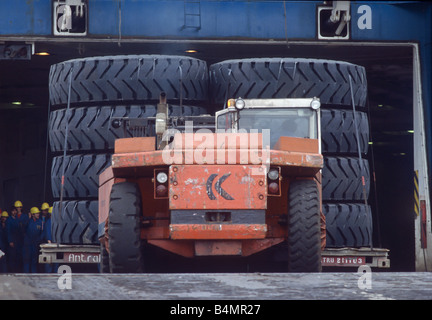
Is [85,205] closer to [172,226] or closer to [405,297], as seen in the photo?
[172,226]

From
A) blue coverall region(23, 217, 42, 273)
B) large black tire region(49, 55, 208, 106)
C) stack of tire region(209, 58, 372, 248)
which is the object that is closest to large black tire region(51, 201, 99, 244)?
large black tire region(49, 55, 208, 106)

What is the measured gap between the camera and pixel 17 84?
27.0 metres

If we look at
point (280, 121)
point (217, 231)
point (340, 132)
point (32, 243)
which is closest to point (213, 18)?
point (340, 132)

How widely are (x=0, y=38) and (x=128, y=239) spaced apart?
798 cm

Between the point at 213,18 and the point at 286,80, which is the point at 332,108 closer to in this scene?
the point at 286,80

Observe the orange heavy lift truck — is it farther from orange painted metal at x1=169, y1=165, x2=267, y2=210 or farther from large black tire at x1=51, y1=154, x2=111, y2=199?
large black tire at x1=51, y1=154, x2=111, y2=199

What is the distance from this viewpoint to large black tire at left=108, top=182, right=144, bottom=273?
11.4 meters

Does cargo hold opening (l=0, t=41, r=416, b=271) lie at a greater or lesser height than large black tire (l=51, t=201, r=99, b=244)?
greater

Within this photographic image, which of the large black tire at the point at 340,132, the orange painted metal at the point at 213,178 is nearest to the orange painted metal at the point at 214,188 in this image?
the orange painted metal at the point at 213,178

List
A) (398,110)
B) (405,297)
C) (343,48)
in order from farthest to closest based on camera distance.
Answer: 1. (398,110)
2. (343,48)
3. (405,297)

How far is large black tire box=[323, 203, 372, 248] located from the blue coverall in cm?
1112

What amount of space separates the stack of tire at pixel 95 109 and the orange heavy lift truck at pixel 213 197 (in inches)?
143

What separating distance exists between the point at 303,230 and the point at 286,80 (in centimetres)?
495
